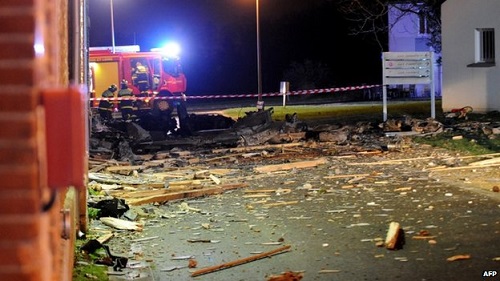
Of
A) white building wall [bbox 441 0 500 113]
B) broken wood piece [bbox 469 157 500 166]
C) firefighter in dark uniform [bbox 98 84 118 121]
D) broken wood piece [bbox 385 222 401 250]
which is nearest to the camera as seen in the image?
broken wood piece [bbox 385 222 401 250]

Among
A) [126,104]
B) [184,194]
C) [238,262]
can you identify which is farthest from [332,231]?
[126,104]

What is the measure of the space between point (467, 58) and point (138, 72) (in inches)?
614

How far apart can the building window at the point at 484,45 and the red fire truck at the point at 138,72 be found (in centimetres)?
1410

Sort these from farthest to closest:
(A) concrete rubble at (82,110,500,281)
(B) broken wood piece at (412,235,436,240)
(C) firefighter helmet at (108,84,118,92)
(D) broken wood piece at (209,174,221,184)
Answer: (C) firefighter helmet at (108,84,118,92)
(D) broken wood piece at (209,174,221,184)
(B) broken wood piece at (412,235,436,240)
(A) concrete rubble at (82,110,500,281)

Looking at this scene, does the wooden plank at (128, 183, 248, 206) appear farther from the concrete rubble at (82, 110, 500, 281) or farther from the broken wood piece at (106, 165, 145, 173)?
the broken wood piece at (106, 165, 145, 173)

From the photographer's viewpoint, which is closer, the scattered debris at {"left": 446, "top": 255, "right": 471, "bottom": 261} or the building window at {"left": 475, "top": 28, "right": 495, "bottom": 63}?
the scattered debris at {"left": 446, "top": 255, "right": 471, "bottom": 261}

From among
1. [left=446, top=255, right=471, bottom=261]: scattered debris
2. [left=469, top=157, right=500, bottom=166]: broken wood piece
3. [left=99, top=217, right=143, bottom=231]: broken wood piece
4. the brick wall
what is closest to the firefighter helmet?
[left=469, top=157, right=500, bottom=166]: broken wood piece

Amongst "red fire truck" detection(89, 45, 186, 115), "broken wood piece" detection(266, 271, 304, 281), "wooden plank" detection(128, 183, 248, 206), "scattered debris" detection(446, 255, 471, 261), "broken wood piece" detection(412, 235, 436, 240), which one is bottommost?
"broken wood piece" detection(266, 271, 304, 281)

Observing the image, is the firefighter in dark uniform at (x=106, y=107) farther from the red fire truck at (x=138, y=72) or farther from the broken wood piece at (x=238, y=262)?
the broken wood piece at (x=238, y=262)

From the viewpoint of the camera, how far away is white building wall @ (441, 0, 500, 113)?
25891 mm

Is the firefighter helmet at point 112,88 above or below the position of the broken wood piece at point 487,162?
above

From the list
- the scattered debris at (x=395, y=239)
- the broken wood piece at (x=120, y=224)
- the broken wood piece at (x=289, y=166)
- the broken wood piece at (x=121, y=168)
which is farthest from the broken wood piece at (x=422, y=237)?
the broken wood piece at (x=121, y=168)

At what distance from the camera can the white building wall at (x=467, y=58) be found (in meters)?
25.9

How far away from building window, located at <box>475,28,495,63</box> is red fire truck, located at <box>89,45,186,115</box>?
555 inches
